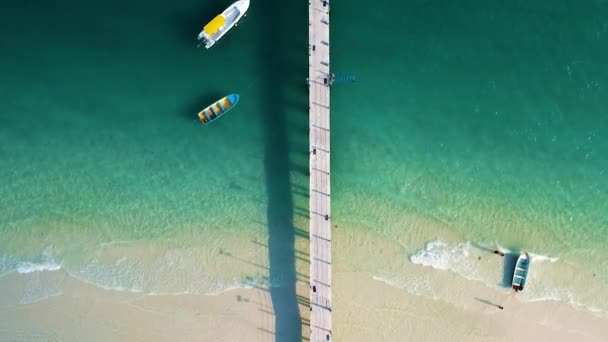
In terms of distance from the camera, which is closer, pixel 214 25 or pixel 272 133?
pixel 214 25

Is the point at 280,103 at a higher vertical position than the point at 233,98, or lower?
higher

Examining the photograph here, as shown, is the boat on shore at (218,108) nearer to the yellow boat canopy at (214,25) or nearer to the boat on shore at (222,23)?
the boat on shore at (222,23)

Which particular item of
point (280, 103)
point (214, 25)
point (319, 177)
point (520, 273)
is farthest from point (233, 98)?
point (520, 273)

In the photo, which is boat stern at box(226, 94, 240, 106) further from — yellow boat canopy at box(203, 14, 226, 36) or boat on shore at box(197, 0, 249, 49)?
yellow boat canopy at box(203, 14, 226, 36)

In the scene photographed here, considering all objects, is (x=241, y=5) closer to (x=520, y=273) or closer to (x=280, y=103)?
(x=280, y=103)

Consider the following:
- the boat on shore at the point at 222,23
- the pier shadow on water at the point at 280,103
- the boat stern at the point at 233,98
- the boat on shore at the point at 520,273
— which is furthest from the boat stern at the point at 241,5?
the boat on shore at the point at 520,273

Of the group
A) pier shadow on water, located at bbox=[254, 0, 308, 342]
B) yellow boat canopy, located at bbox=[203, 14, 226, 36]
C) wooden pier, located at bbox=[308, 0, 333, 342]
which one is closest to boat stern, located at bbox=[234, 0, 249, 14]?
pier shadow on water, located at bbox=[254, 0, 308, 342]
